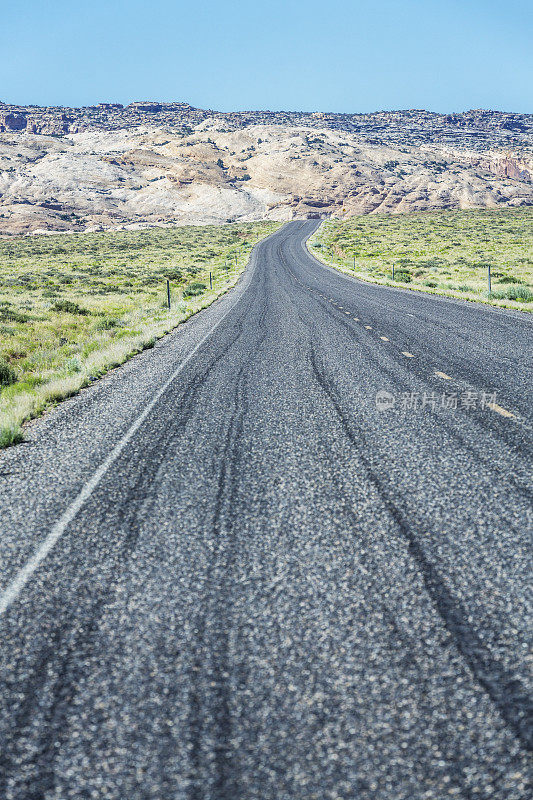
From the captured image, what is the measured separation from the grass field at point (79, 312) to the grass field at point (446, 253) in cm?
1113

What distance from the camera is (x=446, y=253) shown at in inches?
1919

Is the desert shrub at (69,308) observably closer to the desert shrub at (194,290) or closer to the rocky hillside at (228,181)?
the desert shrub at (194,290)

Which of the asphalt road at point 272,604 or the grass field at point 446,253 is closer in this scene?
the asphalt road at point 272,604

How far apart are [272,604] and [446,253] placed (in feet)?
167

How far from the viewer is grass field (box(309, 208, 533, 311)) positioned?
2580 cm

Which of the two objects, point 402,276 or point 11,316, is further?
point 402,276

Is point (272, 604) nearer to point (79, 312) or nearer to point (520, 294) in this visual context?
point (520, 294)

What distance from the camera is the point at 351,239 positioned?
7294 cm

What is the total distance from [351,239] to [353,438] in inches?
2827

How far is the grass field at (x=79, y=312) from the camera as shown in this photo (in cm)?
999

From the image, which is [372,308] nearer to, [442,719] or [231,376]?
[231,376]

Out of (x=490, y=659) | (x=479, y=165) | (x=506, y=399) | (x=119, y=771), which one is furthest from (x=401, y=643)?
(x=479, y=165)

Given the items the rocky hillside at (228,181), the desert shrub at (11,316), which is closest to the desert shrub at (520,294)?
the desert shrub at (11,316)

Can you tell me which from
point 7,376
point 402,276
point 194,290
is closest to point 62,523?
point 7,376
